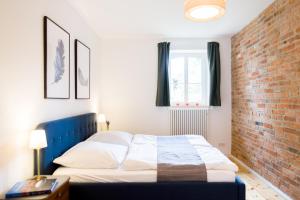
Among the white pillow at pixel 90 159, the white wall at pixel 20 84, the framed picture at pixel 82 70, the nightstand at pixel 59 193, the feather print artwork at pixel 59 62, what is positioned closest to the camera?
the nightstand at pixel 59 193

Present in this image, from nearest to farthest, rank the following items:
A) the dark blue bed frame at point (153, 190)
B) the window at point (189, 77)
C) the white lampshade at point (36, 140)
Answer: the white lampshade at point (36, 140) < the dark blue bed frame at point (153, 190) < the window at point (189, 77)

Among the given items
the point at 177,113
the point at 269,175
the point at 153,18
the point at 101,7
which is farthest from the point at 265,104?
the point at 101,7

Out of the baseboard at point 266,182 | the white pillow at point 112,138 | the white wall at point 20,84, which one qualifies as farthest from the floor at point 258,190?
the white wall at point 20,84

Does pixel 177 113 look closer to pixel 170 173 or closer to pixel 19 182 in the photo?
pixel 170 173

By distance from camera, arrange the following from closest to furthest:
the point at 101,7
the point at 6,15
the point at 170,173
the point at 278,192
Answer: the point at 6,15
the point at 170,173
the point at 278,192
the point at 101,7

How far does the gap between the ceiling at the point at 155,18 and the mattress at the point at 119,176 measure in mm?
2084

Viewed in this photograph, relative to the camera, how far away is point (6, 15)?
5.45ft

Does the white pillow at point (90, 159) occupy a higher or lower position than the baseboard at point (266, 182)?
higher

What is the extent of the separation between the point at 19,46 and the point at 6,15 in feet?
0.84

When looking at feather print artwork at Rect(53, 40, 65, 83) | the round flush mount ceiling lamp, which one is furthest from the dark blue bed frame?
the round flush mount ceiling lamp

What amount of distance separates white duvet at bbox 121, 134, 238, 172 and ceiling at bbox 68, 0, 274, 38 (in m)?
1.87

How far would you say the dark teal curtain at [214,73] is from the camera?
4469 mm

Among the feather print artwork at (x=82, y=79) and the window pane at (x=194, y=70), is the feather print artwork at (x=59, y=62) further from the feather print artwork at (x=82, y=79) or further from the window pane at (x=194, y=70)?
the window pane at (x=194, y=70)

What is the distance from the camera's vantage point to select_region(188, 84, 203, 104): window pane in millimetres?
4719
